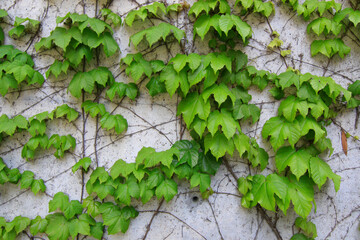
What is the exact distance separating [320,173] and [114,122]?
147 centimetres

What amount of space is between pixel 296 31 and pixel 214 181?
1280 millimetres

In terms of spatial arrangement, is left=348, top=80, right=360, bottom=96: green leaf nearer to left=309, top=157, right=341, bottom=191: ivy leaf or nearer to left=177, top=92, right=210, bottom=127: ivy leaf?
left=309, top=157, right=341, bottom=191: ivy leaf

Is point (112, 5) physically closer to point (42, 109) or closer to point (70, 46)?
point (70, 46)

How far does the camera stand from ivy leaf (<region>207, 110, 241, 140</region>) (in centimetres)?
191

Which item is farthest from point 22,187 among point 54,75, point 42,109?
point 54,75

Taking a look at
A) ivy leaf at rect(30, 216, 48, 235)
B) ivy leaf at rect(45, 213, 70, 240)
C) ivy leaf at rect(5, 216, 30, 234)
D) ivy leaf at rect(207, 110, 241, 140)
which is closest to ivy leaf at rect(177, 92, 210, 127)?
ivy leaf at rect(207, 110, 241, 140)

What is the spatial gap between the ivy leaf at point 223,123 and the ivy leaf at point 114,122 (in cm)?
64

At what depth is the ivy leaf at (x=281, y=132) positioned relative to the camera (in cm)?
193

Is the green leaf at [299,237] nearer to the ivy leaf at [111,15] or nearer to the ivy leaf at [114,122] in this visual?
the ivy leaf at [114,122]

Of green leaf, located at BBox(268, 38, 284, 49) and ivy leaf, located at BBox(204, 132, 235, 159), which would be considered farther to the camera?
green leaf, located at BBox(268, 38, 284, 49)

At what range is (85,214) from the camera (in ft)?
6.97

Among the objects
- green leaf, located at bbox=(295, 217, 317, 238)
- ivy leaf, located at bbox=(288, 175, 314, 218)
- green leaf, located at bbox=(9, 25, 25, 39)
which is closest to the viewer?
ivy leaf, located at bbox=(288, 175, 314, 218)

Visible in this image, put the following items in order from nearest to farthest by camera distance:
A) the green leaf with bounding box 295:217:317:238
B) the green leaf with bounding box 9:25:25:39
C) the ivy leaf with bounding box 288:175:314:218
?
the ivy leaf with bounding box 288:175:314:218 < the green leaf with bounding box 295:217:317:238 < the green leaf with bounding box 9:25:25:39

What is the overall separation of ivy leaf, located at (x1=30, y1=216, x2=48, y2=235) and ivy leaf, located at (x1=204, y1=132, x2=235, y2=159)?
1.31m
